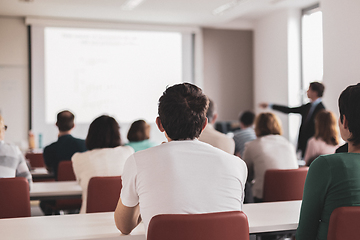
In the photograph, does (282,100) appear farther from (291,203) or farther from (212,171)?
(212,171)

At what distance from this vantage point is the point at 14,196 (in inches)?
85.8

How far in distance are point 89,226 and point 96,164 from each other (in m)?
0.95

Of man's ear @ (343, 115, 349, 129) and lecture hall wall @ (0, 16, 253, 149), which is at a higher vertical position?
lecture hall wall @ (0, 16, 253, 149)

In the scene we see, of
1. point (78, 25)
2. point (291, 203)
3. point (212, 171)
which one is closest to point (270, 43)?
point (78, 25)

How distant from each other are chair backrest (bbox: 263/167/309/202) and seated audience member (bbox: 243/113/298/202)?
54cm

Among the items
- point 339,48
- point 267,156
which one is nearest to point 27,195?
point 267,156

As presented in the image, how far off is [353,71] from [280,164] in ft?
9.11

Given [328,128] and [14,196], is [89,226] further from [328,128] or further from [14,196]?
[328,128]

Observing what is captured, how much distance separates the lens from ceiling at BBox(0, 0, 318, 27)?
6.17m

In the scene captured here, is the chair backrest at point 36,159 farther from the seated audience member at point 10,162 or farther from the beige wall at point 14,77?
the beige wall at point 14,77

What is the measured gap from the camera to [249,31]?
27.0 feet

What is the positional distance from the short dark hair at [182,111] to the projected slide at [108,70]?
6.09 meters

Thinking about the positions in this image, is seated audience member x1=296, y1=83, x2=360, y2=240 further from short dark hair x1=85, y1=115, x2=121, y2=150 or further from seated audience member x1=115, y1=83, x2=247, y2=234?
short dark hair x1=85, y1=115, x2=121, y2=150

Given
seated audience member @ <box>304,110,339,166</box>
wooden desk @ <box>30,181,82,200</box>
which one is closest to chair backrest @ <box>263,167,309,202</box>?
seated audience member @ <box>304,110,339,166</box>
